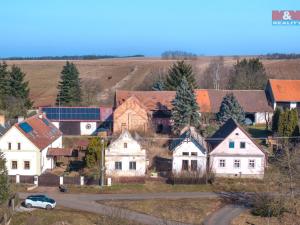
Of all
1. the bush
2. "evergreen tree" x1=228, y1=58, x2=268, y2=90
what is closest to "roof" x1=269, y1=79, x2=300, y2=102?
"evergreen tree" x1=228, y1=58, x2=268, y2=90

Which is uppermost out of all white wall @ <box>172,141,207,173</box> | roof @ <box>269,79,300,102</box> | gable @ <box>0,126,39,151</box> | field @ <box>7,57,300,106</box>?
field @ <box>7,57,300,106</box>

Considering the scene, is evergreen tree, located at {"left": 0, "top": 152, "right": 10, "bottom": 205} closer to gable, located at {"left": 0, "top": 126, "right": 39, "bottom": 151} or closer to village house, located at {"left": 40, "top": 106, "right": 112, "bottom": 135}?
gable, located at {"left": 0, "top": 126, "right": 39, "bottom": 151}

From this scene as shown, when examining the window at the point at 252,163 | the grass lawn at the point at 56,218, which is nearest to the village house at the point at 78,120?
the window at the point at 252,163

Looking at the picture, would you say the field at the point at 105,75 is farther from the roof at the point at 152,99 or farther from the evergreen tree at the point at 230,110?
the evergreen tree at the point at 230,110

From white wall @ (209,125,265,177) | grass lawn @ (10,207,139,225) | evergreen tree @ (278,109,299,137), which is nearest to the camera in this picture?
grass lawn @ (10,207,139,225)

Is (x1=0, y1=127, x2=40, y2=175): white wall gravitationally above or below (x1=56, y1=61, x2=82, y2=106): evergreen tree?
below

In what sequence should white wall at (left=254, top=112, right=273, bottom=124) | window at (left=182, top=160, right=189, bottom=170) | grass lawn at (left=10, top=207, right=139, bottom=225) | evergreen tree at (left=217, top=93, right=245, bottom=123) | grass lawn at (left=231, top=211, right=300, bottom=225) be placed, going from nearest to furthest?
grass lawn at (left=10, top=207, right=139, bottom=225)
grass lawn at (left=231, top=211, right=300, bottom=225)
window at (left=182, top=160, right=189, bottom=170)
evergreen tree at (left=217, top=93, right=245, bottom=123)
white wall at (left=254, top=112, right=273, bottom=124)

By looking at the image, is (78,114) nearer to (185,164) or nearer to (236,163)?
(185,164)
